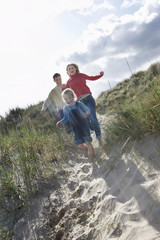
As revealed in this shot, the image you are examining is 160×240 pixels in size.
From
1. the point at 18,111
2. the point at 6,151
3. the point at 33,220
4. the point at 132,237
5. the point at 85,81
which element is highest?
the point at 18,111

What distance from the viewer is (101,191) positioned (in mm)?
2533

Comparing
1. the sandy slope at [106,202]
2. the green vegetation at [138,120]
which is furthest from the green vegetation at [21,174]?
the green vegetation at [138,120]

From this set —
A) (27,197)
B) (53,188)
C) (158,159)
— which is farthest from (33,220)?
(158,159)

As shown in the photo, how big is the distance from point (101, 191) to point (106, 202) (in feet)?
1.04

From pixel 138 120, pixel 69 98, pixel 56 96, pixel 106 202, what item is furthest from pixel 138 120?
pixel 56 96

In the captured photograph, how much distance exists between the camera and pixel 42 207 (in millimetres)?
2811

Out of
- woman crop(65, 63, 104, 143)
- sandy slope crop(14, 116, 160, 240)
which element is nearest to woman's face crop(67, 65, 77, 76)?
woman crop(65, 63, 104, 143)

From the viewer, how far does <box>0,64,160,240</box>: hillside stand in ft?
6.12

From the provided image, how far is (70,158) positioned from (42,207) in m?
1.56

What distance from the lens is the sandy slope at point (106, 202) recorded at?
1788 mm

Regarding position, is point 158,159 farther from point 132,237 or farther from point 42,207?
point 42,207

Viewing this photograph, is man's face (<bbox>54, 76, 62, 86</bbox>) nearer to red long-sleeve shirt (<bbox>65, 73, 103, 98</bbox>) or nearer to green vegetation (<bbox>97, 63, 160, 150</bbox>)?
red long-sleeve shirt (<bbox>65, 73, 103, 98</bbox>)

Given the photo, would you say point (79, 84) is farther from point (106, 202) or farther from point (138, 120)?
point (106, 202)

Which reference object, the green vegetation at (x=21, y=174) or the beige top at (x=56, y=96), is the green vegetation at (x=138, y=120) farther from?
the beige top at (x=56, y=96)
